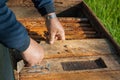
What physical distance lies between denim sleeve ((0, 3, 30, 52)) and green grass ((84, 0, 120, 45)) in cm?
214

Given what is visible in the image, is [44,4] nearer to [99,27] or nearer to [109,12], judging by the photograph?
[99,27]

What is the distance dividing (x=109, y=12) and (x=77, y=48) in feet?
5.58

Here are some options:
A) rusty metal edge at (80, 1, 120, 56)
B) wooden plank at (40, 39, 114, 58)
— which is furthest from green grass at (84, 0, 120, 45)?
wooden plank at (40, 39, 114, 58)

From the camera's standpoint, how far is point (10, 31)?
177 centimetres

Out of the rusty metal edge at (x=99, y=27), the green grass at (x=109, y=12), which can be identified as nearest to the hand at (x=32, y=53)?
the rusty metal edge at (x=99, y=27)

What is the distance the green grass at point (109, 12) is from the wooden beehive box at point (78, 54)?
17.9 inches

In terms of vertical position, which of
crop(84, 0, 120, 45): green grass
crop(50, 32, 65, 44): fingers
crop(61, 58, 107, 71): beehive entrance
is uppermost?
crop(50, 32, 65, 44): fingers

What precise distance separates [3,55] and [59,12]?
146 centimetres

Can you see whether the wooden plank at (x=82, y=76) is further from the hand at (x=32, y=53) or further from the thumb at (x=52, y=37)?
the thumb at (x=52, y=37)

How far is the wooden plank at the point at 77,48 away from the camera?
2666 mm

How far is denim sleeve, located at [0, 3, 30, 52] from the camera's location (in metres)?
1.72


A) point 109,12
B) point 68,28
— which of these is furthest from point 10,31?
point 109,12

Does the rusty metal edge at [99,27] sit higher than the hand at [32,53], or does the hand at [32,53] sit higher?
the hand at [32,53]

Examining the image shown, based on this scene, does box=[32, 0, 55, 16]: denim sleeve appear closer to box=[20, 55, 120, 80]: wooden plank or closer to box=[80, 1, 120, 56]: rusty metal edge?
box=[20, 55, 120, 80]: wooden plank
